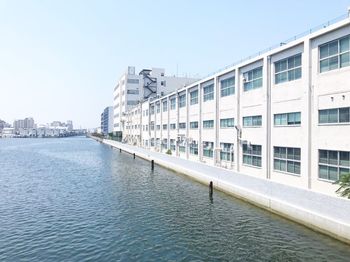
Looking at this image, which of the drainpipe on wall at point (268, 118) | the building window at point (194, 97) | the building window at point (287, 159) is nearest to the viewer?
the building window at point (287, 159)

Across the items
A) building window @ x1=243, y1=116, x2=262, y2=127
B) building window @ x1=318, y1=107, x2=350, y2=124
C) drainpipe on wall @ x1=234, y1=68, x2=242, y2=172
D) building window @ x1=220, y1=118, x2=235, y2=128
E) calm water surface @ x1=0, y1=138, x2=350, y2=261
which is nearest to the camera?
calm water surface @ x1=0, y1=138, x2=350, y2=261

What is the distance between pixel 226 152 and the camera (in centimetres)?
4144

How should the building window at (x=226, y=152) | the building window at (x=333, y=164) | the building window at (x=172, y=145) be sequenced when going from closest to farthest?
the building window at (x=333, y=164)
the building window at (x=226, y=152)
the building window at (x=172, y=145)

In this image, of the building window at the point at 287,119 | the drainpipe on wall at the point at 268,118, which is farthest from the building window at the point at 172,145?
the building window at the point at 287,119

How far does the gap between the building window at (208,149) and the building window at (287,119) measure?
1637 cm

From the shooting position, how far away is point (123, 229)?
22641mm

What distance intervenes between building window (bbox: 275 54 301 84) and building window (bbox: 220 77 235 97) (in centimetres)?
946

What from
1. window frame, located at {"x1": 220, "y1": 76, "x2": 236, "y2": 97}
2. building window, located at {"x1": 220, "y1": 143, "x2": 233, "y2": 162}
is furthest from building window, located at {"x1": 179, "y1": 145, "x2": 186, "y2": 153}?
window frame, located at {"x1": 220, "y1": 76, "x2": 236, "y2": 97}

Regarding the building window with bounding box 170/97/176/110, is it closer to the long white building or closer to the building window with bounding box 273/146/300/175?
the long white building

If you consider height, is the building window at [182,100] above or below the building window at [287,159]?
above

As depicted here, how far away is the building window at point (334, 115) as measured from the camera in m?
22.7

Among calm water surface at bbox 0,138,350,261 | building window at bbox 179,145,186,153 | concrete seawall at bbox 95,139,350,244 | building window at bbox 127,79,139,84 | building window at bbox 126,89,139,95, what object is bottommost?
calm water surface at bbox 0,138,350,261

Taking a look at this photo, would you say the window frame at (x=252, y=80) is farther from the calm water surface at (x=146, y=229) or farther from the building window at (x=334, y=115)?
the calm water surface at (x=146, y=229)

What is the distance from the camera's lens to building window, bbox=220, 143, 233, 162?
39838mm
